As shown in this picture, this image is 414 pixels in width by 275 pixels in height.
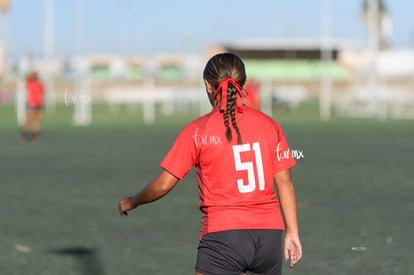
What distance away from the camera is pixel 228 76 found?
4738 mm

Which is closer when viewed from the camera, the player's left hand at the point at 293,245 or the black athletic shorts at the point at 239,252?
the black athletic shorts at the point at 239,252

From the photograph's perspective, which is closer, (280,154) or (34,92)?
(280,154)

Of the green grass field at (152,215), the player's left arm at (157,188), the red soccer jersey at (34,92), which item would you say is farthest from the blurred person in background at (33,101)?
the player's left arm at (157,188)

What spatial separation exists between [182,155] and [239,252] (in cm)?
54

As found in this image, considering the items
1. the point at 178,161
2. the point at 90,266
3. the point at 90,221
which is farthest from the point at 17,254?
the point at 178,161

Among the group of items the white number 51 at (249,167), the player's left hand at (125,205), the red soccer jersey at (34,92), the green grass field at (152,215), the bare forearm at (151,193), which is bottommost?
the green grass field at (152,215)

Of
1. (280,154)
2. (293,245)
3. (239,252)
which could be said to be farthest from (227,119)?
(293,245)

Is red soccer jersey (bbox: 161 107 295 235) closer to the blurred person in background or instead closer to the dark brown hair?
the dark brown hair

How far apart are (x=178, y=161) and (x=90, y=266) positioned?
4.54 m

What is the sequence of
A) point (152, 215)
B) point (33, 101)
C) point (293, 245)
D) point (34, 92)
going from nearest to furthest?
point (293, 245), point (152, 215), point (34, 92), point (33, 101)

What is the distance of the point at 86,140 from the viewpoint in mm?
29781

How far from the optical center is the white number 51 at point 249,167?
184 inches

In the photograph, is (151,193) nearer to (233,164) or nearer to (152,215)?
(233,164)

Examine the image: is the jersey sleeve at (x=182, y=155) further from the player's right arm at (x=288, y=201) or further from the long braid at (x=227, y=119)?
the player's right arm at (x=288, y=201)
